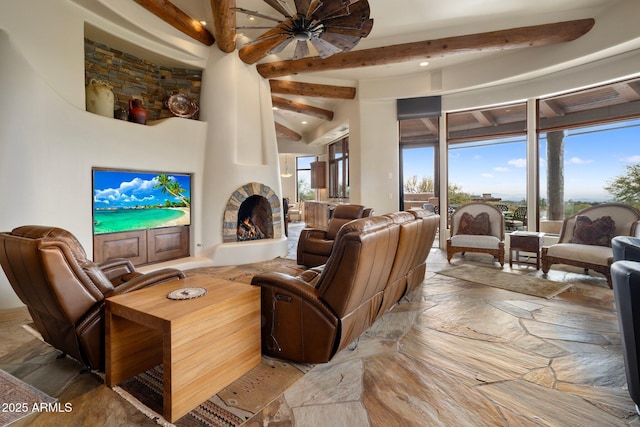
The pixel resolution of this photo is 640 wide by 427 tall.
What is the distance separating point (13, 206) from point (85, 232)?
0.83 m

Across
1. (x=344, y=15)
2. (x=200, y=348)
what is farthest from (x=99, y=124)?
(x=200, y=348)

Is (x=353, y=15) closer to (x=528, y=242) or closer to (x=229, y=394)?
(x=229, y=394)

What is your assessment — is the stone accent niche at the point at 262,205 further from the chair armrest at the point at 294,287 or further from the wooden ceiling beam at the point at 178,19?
the chair armrest at the point at 294,287

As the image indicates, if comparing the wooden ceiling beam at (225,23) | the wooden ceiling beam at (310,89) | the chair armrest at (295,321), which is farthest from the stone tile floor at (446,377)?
the wooden ceiling beam at (310,89)

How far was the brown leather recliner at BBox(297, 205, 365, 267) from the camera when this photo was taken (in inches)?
195

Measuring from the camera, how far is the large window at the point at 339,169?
967cm

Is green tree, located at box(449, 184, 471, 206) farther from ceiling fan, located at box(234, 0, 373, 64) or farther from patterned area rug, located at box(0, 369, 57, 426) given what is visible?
patterned area rug, located at box(0, 369, 57, 426)

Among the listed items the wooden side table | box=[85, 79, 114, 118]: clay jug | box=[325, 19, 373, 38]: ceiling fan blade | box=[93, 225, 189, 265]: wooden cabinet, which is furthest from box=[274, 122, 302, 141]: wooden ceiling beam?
the wooden side table

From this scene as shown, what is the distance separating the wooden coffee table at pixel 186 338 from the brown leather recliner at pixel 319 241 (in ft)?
8.93

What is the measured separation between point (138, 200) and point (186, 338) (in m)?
3.70

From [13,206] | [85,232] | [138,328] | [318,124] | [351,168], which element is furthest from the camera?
[318,124]

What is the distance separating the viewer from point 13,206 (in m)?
3.18

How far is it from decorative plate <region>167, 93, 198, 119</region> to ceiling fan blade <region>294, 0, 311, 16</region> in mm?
3076

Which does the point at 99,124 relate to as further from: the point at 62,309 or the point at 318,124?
the point at 318,124
